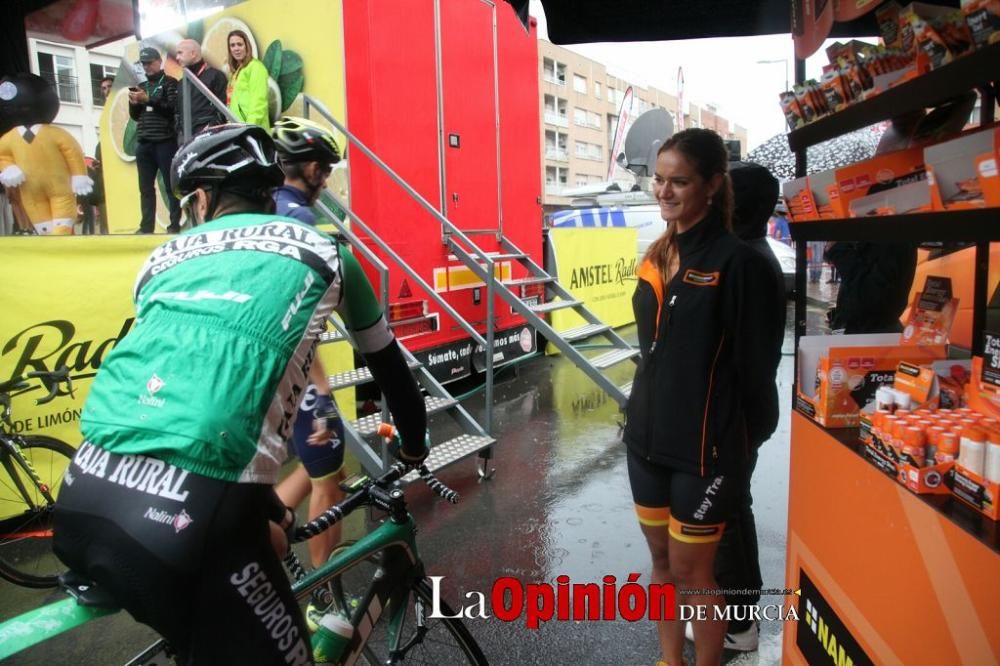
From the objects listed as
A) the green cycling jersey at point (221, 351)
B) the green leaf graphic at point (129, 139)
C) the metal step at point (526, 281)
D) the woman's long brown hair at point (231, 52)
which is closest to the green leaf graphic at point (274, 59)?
the woman's long brown hair at point (231, 52)

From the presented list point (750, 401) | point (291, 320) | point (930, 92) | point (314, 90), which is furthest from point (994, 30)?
point (314, 90)

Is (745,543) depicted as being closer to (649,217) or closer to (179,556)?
(179,556)

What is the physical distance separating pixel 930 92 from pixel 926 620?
125cm

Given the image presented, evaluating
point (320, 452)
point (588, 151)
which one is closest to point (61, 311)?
point (320, 452)

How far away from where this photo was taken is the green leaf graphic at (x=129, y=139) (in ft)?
24.4

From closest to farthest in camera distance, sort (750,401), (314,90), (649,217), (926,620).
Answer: (926,620), (750,401), (314,90), (649,217)

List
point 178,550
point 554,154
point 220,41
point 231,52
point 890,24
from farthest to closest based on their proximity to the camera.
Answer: point 554,154 < point 220,41 < point 231,52 < point 890,24 < point 178,550

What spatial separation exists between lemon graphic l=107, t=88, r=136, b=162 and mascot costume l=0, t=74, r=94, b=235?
1044 millimetres

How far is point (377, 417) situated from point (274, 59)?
346cm

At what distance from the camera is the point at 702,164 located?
7.74 feet

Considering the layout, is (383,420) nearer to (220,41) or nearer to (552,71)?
(220,41)

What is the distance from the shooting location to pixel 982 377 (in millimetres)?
1709

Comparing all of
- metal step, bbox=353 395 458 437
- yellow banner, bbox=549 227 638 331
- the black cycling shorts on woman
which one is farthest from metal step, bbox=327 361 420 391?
yellow banner, bbox=549 227 638 331

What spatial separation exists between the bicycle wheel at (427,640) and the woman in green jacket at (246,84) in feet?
15.4
